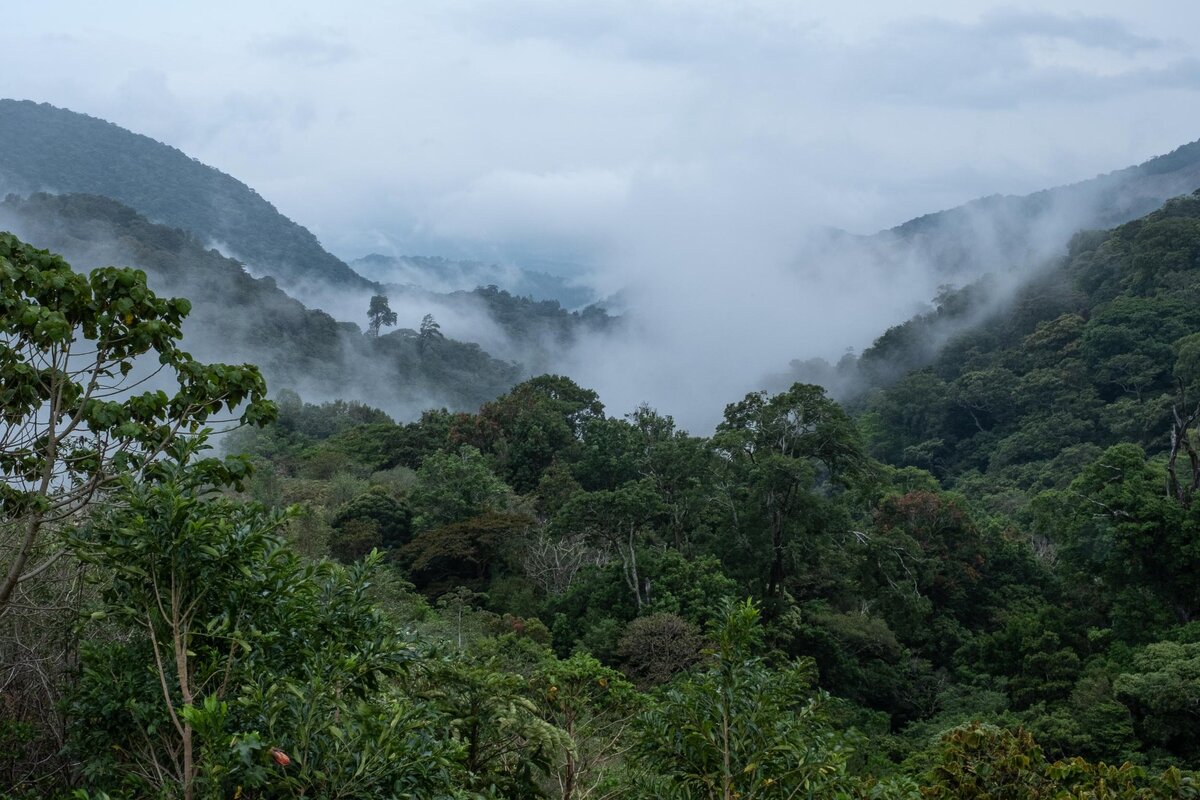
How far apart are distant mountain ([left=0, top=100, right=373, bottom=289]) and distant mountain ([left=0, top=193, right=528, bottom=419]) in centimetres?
3231

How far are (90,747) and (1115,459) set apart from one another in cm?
1676

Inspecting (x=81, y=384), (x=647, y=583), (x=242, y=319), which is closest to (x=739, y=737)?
(x=81, y=384)

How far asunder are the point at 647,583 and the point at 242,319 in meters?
44.0

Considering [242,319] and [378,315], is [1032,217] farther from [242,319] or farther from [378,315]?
[242,319]

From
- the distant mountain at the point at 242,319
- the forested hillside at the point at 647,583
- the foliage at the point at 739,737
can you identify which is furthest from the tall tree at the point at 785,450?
the distant mountain at the point at 242,319

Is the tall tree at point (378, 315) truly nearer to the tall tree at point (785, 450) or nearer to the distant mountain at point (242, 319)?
the distant mountain at point (242, 319)

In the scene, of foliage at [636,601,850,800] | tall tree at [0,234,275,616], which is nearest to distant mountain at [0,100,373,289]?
tall tree at [0,234,275,616]

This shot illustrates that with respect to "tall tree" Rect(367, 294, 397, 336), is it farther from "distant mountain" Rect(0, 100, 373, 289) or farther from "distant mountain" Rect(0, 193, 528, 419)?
"distant mountain" Rect(0, 100, 373, 289)

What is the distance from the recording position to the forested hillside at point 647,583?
3.80 m

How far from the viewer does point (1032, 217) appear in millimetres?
71750

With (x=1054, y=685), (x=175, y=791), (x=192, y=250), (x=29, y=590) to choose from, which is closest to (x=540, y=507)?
(x=1054, y=685)

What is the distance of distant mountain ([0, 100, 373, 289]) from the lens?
3494 inches

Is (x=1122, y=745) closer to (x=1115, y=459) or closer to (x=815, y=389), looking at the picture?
(x=1115, y=459)

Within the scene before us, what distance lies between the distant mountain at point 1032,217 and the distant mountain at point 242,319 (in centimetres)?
3739
